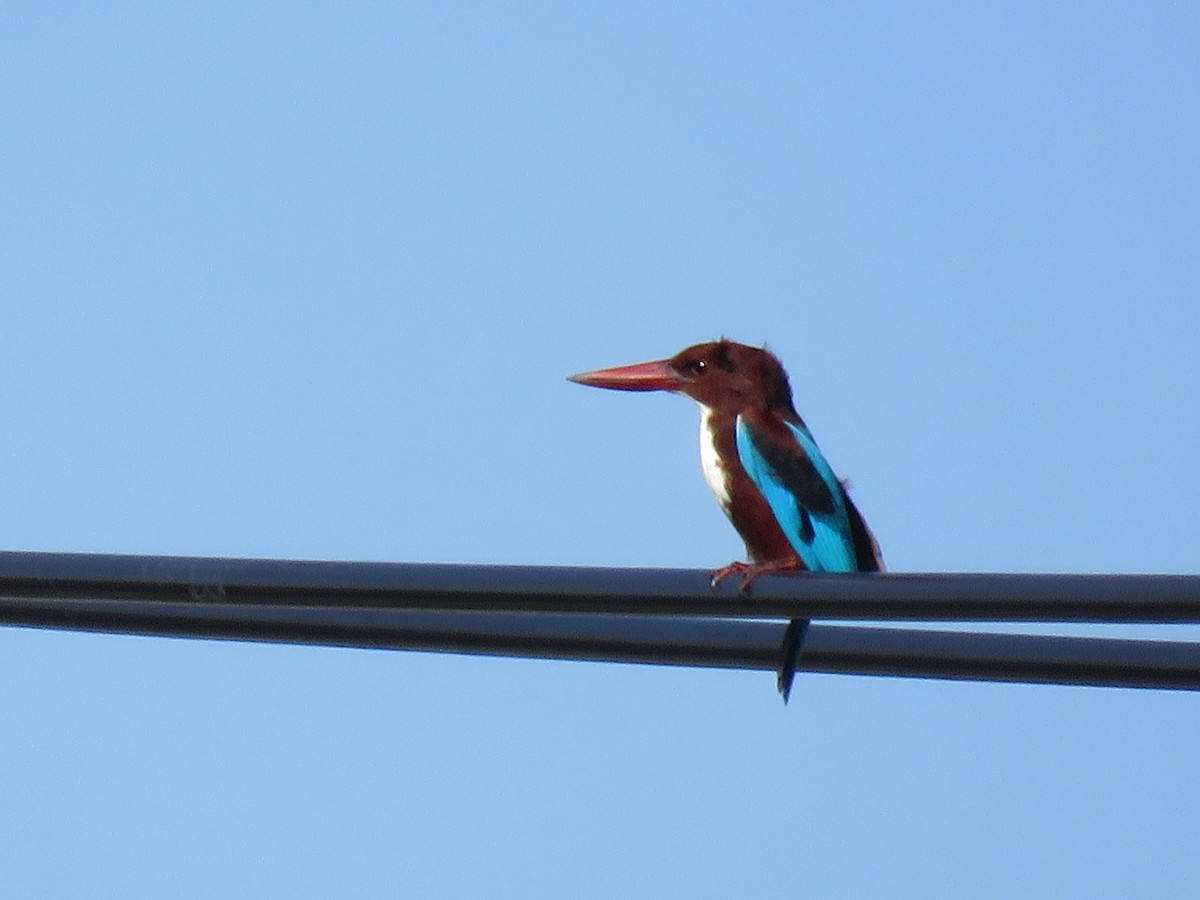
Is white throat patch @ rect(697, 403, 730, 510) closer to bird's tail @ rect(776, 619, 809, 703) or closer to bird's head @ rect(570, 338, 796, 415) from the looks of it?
bird's head @ rect(570, 338, 796, 415)

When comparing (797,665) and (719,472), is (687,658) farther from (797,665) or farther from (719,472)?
(719,472)

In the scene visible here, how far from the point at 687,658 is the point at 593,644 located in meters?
0.25

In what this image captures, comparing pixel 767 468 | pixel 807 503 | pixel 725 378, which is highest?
pixel 725 378

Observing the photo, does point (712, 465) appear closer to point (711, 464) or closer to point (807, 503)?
point (711, 464)

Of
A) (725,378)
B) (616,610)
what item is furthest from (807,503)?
(616,610)

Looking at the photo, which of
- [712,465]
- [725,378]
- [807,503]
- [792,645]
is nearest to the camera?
[792,645]

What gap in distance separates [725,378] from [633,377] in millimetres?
331

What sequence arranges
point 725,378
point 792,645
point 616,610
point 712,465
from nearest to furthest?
point 616,610, point 792,645, point 712,465, point 725,378

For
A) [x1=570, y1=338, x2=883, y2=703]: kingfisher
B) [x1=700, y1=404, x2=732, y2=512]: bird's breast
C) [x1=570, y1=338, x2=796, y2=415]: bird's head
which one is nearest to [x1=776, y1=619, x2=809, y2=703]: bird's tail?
[x1=570, y1=338, x2=883, y2=703]: kingfisher

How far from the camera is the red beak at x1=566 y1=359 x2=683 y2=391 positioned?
564cm

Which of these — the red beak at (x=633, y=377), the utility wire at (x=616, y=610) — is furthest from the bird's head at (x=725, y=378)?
the utility wire at (x=616, y=610)

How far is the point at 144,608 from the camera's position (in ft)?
11.9

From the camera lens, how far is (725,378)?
18.0ft

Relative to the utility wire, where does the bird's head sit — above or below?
above
